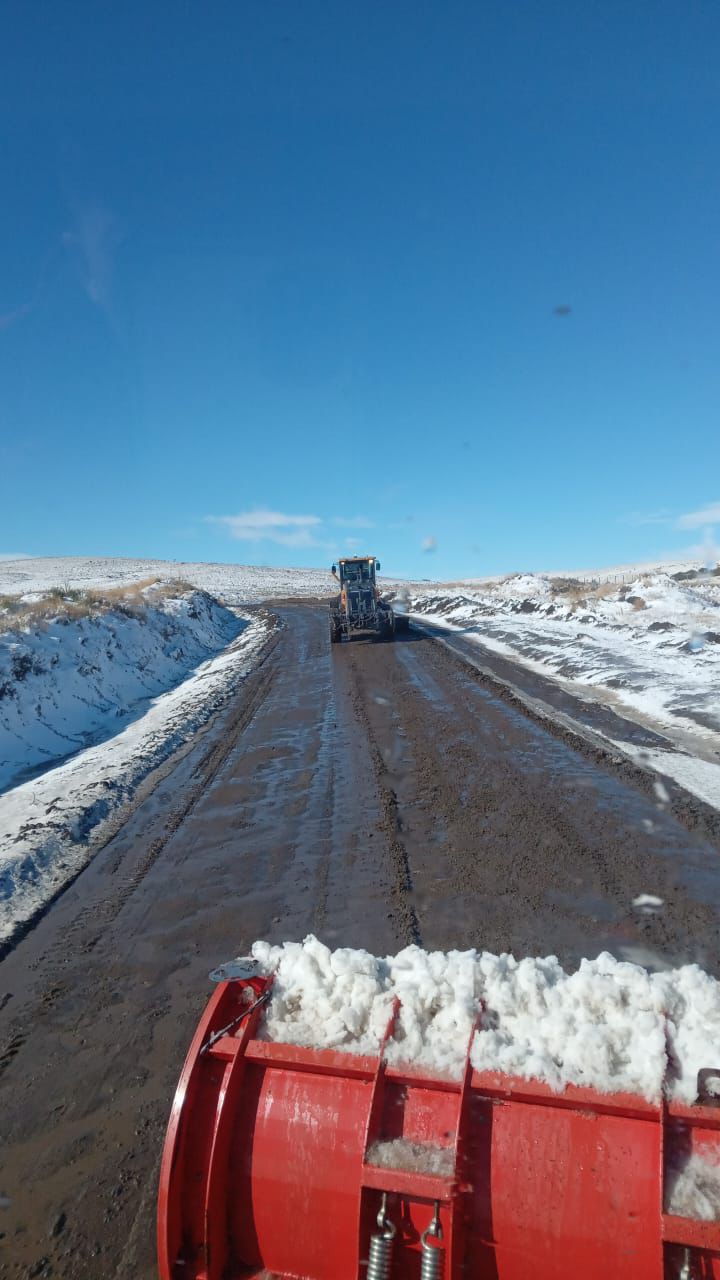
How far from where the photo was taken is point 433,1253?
2162 mm

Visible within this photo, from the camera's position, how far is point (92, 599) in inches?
956

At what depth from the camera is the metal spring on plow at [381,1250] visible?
2195mm

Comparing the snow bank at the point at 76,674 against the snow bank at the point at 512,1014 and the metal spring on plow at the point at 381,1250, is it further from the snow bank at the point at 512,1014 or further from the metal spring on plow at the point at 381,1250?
the metal spring on plow at the point at 381,1250

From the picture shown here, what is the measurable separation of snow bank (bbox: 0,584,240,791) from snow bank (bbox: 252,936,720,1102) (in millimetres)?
8368

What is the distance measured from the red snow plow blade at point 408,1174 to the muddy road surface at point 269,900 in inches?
39.4

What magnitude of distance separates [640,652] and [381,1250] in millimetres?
17714

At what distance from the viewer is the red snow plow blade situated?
215 cm

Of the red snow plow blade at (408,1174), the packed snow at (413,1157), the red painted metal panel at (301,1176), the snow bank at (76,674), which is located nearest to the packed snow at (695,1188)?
the red snow plow blade at (408,1174)

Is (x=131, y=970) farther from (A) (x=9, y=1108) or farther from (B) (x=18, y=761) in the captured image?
(B) (x=18, y=761)

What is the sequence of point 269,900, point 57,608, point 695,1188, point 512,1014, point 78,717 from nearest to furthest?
point 695,1188, point 512,1014, point 269,900, point 78,717, point 57,608

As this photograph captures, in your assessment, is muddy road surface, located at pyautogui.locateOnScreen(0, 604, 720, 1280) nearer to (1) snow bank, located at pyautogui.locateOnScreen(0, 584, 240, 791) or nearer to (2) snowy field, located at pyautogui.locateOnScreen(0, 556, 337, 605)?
(1) snow bank, located at pyautogui.locateOnScreen(0, 584, 240, 791)

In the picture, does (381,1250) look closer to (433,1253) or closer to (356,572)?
(433,1253)

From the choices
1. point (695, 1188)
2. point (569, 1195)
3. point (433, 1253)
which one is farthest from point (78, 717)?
point (695, 1188)

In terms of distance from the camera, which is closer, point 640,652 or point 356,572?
point 640,652
